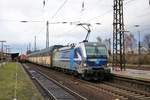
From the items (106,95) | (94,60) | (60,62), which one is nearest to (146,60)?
(60,62)

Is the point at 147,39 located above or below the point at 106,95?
above

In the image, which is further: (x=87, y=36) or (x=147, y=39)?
(x=147, y=39)

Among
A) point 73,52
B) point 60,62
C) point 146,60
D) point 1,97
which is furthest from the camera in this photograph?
point 146,60

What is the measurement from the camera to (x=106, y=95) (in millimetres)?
20141

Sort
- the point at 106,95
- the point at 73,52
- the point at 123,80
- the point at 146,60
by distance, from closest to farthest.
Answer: the point at 106,95 → the point at 123,80 → the point at 73,52 → the point at 146,60

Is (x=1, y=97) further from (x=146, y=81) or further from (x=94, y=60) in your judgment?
(x=94, y=60)

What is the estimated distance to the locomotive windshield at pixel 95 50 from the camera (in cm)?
2875

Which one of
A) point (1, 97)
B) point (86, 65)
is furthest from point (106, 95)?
point (86, 65)

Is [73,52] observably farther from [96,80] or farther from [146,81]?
[146,81]

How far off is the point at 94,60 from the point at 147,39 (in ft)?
336

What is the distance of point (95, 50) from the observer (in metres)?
29.0

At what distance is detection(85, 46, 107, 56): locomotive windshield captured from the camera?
28750 millimetres

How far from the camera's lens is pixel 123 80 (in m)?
26.9

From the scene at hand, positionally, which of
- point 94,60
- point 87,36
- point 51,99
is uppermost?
point 87,36
